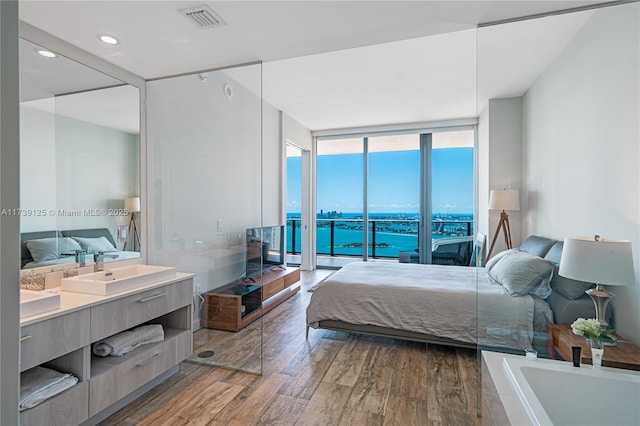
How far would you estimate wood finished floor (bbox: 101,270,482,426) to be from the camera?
2002 mm

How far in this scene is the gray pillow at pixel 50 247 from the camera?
1968mm

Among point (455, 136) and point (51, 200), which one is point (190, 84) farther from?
point (455, 136)

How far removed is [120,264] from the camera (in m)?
2.58

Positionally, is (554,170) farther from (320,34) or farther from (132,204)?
(132,204)

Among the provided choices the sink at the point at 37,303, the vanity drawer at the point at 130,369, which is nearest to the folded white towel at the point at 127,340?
the vanity drawer at the point at 130,369

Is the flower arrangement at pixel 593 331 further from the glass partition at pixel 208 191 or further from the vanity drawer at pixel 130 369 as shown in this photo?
the vanity drawer at pixel 130 369

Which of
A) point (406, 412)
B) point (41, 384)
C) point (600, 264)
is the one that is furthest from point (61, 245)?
point (600, 264)

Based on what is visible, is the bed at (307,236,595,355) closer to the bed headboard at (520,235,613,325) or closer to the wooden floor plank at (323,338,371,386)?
the bed headboard at (520,235,613,325)

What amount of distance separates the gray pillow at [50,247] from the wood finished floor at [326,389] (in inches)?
42.0

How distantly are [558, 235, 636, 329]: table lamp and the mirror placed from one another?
295cm

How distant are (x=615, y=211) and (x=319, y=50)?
2020mm

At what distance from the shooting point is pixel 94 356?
2049 millimetres

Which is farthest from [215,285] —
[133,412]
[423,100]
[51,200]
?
[423,100]

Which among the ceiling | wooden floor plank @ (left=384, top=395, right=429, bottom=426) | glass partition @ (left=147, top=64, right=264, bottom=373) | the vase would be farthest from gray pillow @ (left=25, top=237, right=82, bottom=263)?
the vase
